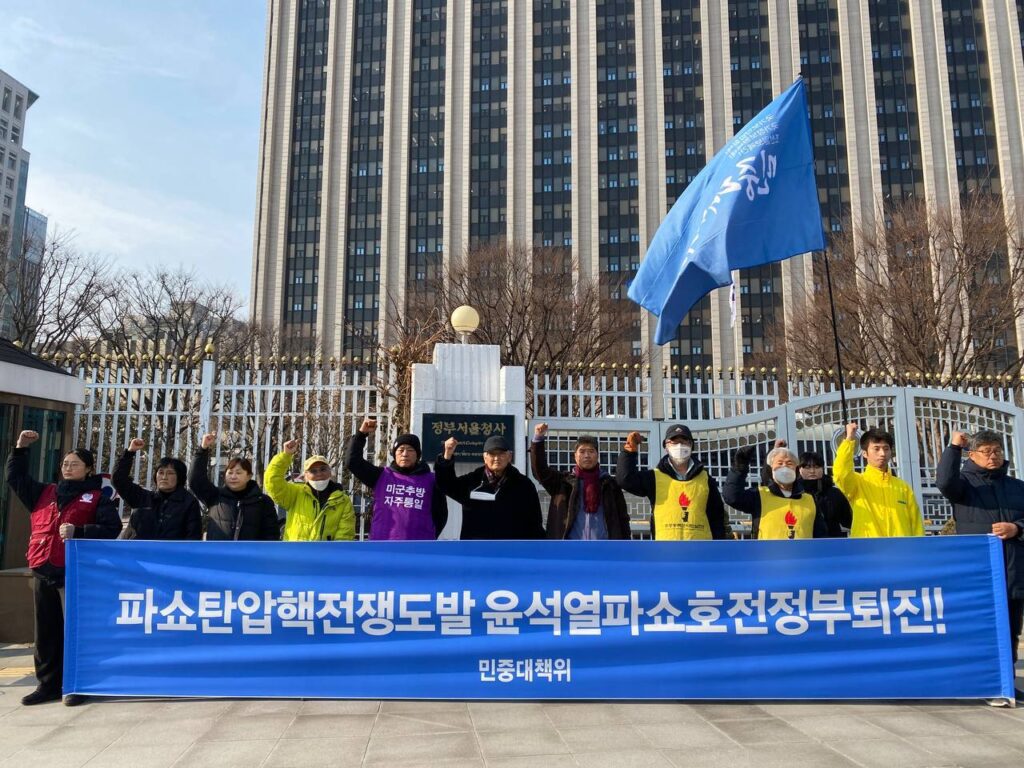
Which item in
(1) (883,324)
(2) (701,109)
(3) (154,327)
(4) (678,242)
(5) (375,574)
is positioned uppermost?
(2) (701,109)

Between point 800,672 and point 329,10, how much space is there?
73.6 meters

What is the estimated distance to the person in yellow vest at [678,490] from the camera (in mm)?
4938

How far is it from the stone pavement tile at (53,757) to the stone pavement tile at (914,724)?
4.21 m

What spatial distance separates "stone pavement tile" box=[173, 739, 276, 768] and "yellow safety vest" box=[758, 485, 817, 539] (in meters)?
3.42

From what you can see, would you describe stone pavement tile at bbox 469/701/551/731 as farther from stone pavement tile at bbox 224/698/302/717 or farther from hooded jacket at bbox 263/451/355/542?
hooded jacket at bbox 263/451/355/542

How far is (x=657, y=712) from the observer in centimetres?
418

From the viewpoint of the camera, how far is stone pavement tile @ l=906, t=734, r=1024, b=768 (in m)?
3.43

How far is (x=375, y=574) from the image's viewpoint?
14.7 ft

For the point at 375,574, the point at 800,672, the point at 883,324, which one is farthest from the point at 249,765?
the point at 883,324

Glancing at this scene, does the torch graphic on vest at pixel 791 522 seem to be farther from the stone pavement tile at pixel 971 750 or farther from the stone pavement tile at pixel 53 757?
the stone pavement tile at pixel 53 757

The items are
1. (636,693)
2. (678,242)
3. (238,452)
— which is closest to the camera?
(636,693)

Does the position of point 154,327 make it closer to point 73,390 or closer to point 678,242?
Result: point 73,390

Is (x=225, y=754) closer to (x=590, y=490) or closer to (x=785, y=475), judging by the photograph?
(x=590, y=490)

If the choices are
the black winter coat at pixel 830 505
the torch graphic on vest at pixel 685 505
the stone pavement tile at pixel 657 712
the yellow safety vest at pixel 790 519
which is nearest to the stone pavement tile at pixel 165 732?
the stone pavement tile at pixel 657 712
